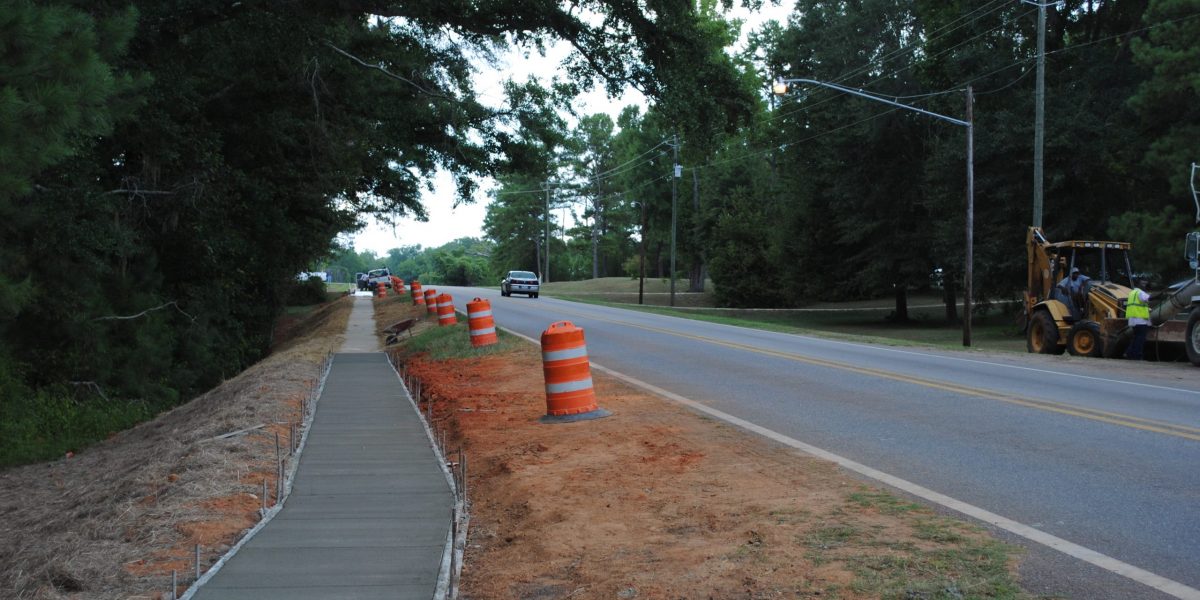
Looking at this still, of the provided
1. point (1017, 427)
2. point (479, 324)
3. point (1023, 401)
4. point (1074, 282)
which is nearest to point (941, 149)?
point (1074, 282)

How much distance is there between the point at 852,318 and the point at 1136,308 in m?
34.5

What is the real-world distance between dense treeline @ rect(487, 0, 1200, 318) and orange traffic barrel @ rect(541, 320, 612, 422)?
32.0 feet

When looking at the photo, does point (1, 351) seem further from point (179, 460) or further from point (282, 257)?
point (179, 460)

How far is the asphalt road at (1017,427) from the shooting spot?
18.2ft

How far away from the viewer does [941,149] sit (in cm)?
3919

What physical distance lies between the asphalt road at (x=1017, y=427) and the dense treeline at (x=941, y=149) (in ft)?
21.6

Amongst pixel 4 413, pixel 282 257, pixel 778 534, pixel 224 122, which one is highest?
pixel 224 122

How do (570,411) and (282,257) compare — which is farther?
(282,257)

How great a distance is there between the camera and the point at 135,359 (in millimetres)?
22797

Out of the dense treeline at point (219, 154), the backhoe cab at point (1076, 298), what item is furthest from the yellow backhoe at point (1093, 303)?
the dense treeline at point (219, 154)

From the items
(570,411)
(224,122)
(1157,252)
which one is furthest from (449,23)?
(1157,252)

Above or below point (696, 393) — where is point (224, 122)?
above

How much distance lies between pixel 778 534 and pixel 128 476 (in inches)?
294

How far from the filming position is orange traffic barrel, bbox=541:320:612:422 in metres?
10.5
